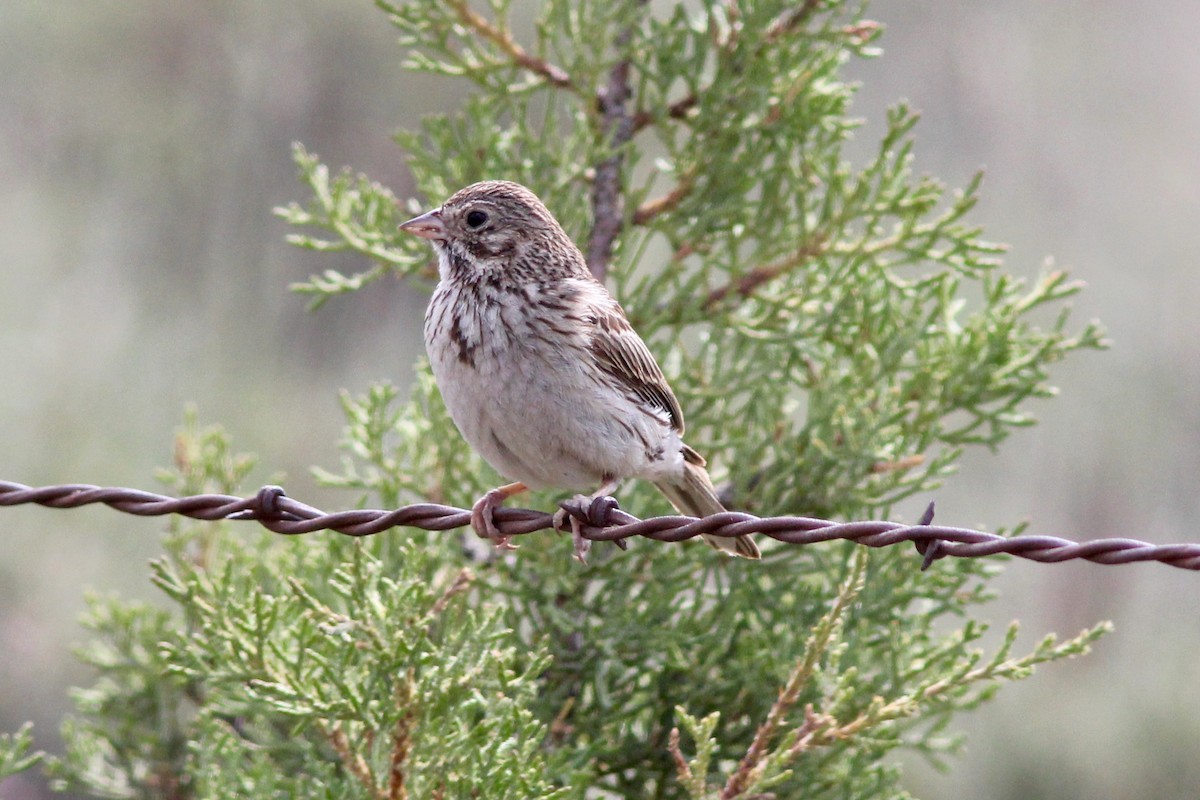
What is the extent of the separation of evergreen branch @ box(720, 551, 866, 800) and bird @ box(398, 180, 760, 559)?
37 cm

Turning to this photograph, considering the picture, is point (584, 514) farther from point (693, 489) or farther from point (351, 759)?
point (693, 489)

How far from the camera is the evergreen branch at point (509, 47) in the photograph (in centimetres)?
439

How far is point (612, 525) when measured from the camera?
9.75ft

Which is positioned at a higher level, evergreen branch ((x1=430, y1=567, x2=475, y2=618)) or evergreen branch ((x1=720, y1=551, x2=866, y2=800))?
evergreen branch ((x1=430, y1=567, x2=475, y2=618))

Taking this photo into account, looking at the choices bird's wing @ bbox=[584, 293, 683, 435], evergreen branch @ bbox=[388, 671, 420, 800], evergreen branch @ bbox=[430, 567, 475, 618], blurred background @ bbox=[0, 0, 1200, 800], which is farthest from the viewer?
blurred background @ bbox=[0, 0, 1200, 800]

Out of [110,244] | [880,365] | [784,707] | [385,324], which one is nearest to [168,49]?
[110,244]

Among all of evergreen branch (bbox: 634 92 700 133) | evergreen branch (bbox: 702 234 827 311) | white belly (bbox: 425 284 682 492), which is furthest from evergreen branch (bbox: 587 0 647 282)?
white belly (bbox: 425 284 682 492)

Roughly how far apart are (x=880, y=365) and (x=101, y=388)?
9.18 m

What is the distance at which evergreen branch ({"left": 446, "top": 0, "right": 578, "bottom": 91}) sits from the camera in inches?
173

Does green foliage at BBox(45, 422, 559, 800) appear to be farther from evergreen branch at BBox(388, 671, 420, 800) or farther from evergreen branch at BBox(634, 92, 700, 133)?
evergreen branch at BBox(634, 92, 700, 133)

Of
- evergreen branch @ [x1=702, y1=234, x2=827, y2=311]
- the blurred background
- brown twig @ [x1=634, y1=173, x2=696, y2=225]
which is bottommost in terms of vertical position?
evergreen branch @ [x1=702, y1=234, x2=827, y2=311]

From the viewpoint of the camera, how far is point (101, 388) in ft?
38.5

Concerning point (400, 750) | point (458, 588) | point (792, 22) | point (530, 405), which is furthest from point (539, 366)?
point (792, 22)

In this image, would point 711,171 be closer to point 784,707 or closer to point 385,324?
A: point 784,707
